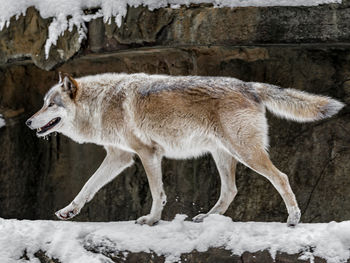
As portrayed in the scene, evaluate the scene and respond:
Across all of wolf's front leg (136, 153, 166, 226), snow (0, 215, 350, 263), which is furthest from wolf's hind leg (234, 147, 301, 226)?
wolf's front leg (136, 153, 166, 226)

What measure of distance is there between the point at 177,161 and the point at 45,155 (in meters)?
2.30

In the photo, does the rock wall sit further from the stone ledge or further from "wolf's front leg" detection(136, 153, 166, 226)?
"wolf's front leg" detection(136, 153, 166, 226)

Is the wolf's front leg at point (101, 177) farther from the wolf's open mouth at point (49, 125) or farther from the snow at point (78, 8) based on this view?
the snow at point (78, 8)

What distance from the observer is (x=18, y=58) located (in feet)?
26.9

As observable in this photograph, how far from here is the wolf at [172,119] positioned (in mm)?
5586

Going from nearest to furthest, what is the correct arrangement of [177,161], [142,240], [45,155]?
[142,240], [177,161], [45,155]

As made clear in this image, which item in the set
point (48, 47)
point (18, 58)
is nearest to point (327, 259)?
point (48, 47)

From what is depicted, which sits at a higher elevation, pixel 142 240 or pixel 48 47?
pixel 48 47

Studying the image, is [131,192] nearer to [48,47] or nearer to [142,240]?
[48,47]

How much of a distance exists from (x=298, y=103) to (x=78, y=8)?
11.5 ft

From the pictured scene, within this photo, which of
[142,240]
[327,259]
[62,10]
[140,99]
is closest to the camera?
[327,259]

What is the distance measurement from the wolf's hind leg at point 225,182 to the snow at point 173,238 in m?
0.66

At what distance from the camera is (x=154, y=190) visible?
230 inches

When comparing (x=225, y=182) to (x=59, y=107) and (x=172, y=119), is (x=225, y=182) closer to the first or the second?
(x=172, y=119)
